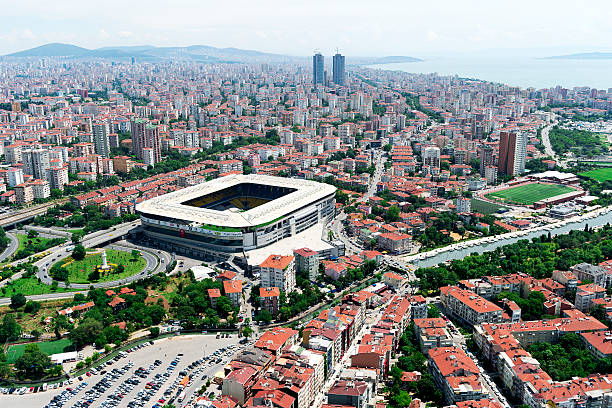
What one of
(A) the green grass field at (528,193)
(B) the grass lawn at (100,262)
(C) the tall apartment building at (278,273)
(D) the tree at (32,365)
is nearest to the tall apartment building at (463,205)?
(A) the green grass field at (528,193)

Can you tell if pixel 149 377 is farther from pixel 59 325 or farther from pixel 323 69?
pixel 323 69

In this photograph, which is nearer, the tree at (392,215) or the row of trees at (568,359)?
the row of trees at (568,359)

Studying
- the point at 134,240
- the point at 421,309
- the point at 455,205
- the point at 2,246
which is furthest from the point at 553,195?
the point at 2,246

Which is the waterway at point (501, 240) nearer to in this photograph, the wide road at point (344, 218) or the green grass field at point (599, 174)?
the wide road at point (344, 218)

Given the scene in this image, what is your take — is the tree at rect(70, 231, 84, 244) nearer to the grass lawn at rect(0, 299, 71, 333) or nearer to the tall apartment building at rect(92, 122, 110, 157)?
the grass lawn at rect(0, 299, 71, 333)

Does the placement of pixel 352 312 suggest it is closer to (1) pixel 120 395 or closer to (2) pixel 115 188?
(1) pixel 120 395

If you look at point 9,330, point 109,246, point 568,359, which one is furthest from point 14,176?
point 568,359
